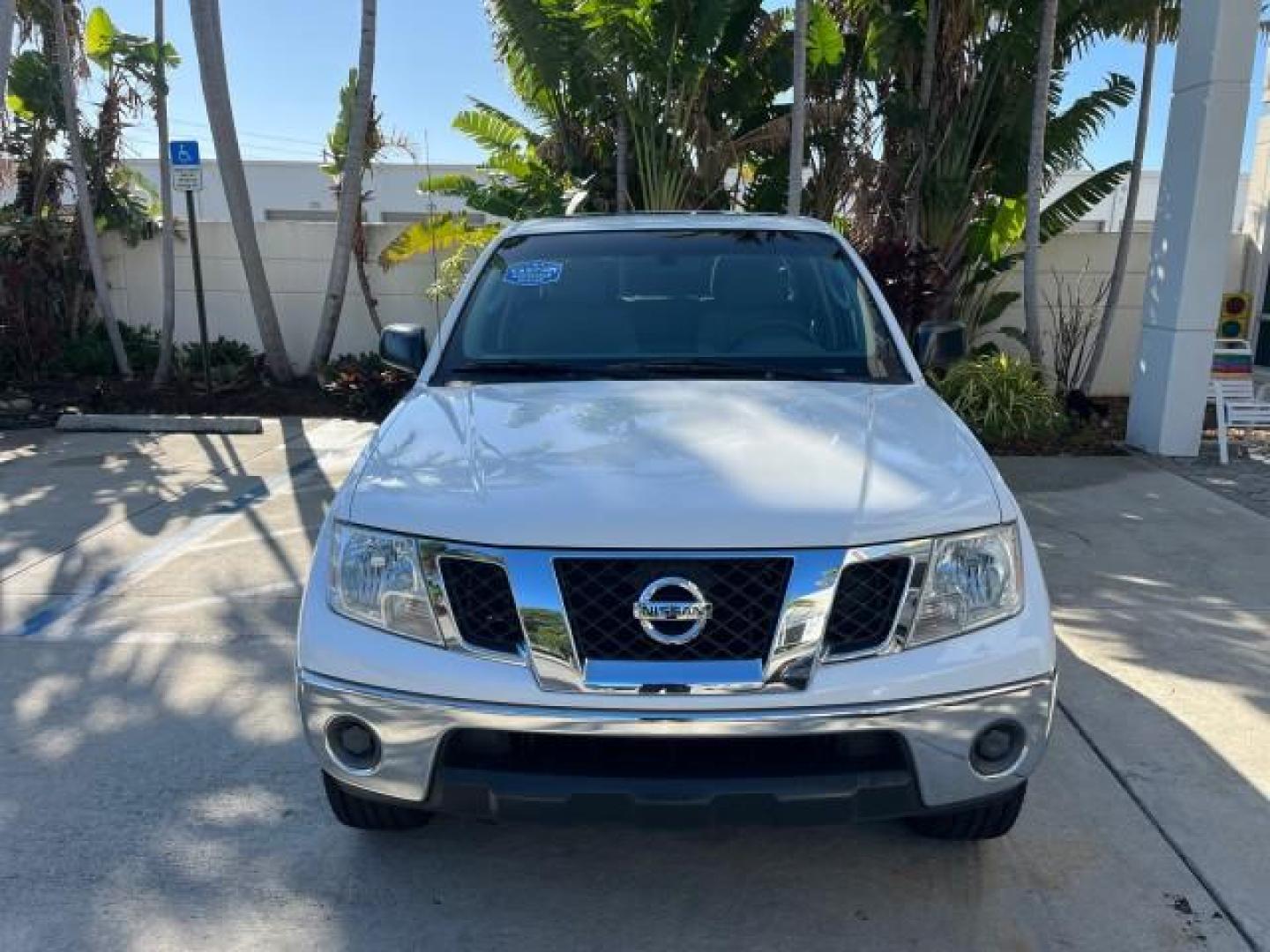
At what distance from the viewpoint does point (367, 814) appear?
2.90 metres

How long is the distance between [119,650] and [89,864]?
5.43 feet

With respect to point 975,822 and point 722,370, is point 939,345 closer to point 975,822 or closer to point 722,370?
point 722,370

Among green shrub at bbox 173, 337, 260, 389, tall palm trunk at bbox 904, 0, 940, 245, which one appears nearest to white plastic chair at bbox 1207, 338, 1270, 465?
tall palm trunk at bbox 904, 0, 940, 245

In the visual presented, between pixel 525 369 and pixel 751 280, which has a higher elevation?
pixel 751 280

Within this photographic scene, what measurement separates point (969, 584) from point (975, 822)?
80 cm

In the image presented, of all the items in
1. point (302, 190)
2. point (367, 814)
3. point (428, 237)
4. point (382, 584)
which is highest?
point (302, 190)

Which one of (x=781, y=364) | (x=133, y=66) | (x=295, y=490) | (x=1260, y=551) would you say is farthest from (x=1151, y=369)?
(x=133, y=66)

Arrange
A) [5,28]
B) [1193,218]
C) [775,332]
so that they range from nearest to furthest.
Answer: [775,332] → [5,28] → [1193,218]

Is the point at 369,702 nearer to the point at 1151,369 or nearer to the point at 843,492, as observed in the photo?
the point at 843,492

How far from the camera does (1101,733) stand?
12.0 ft

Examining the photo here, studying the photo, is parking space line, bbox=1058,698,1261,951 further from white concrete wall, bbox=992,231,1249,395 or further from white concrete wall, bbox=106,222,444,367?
white concrete wall, bbox=106,222,444,367

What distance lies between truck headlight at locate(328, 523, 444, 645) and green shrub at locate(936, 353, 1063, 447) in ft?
22.6

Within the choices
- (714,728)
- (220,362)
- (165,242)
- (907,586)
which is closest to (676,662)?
(714,728)

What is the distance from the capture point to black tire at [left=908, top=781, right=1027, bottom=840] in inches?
111
